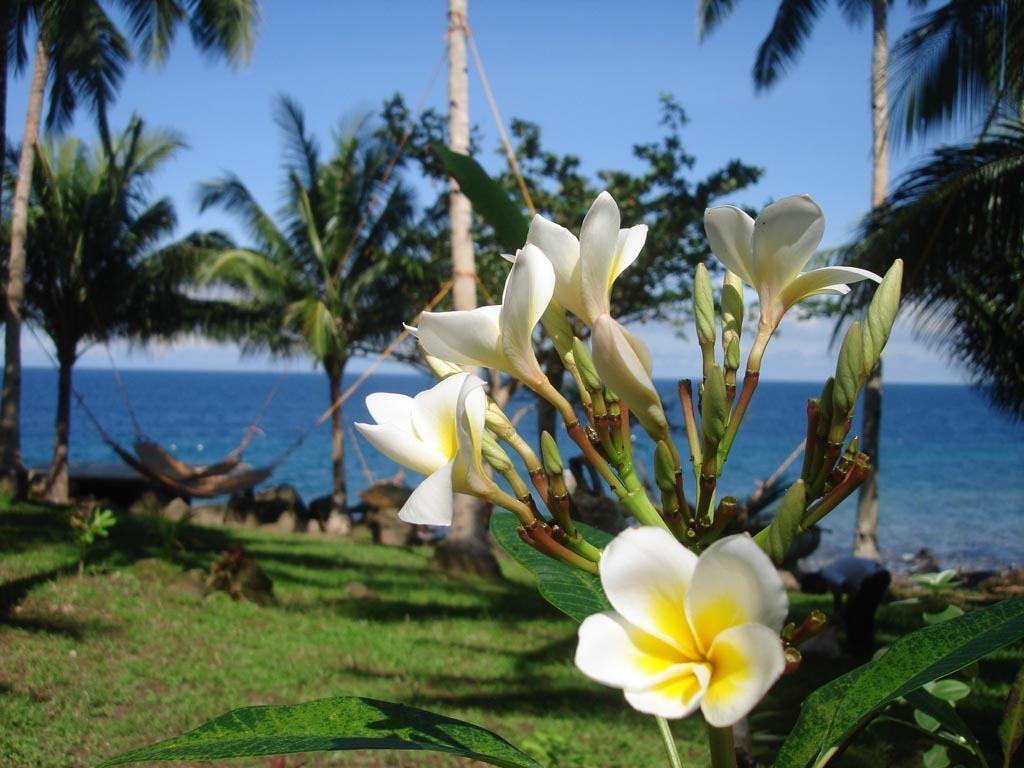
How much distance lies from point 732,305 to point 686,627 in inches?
14.4

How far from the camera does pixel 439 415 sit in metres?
0.69

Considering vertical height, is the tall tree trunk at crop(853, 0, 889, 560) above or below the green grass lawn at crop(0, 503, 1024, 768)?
above

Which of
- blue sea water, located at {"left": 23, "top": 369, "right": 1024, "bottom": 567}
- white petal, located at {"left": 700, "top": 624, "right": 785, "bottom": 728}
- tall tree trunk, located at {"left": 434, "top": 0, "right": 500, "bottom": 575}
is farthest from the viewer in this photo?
blue sea water, located at {"left": 23, "top": 369, "right": 1024, "bottom": 567}

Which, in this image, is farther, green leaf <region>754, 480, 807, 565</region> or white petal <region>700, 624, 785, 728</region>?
green leaf <region>754, 480, 807, 565</region>

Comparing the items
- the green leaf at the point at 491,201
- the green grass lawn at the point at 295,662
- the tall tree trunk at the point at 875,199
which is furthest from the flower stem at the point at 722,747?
the tall tree trunk at the point at 875,199

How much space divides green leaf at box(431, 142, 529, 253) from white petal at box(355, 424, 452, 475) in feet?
3.25

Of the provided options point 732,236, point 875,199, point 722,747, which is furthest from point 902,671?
point 875,199

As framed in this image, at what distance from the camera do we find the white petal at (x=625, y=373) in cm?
65

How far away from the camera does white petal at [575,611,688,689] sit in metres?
0.52

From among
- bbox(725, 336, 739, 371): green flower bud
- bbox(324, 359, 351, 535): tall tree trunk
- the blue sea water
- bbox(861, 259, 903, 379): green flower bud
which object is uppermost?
bbox(861, 259, 903, 379): green flower bud

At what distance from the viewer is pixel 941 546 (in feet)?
65.2

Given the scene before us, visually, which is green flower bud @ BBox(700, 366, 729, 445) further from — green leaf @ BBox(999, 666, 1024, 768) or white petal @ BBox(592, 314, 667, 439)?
green leaf @ BBox(999, 666, 1024, 768)

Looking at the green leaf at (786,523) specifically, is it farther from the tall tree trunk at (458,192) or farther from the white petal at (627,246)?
the tall tree trunk at (458,192)

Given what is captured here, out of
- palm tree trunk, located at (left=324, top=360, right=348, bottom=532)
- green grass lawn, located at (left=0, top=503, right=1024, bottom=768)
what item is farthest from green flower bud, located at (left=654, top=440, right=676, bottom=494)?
palm tree trunk, located at (left=324, top=360, right=348, bottom=532)
